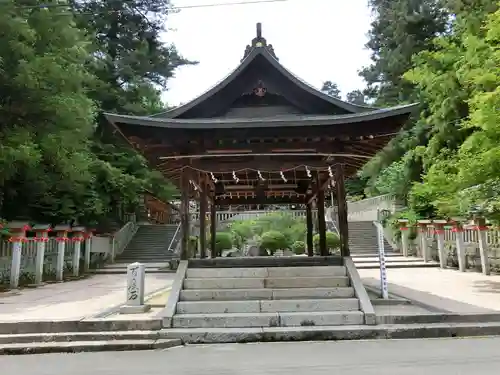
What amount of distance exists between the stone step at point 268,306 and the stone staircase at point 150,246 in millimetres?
15698

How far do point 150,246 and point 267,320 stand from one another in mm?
19247

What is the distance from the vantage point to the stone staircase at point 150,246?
24009 millimetres

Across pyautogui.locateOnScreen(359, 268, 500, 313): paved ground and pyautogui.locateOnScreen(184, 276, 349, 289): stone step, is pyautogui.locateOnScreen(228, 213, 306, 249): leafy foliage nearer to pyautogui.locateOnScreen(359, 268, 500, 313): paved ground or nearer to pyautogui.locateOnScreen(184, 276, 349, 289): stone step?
pyautogui.locateOnScreen(359, 268, 500, 313): paved ground

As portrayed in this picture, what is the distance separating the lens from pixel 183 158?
9.70 metres

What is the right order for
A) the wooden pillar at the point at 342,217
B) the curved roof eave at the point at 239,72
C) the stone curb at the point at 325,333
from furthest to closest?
the curved roof eave at the point at 239,72, the wooden pillar at the point at 342,217, the stone curb at the point at 325,333

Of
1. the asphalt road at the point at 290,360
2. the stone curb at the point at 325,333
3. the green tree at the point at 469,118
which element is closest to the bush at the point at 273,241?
the green tree at the point at 469,118

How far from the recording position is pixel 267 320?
7.64 metres

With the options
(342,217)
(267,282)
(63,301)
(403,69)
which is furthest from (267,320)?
(403,69)

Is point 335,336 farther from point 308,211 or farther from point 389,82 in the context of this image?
point 389,82

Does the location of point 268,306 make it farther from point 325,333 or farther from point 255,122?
point 255,122

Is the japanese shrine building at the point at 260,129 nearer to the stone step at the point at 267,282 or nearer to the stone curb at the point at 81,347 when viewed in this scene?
the stone step at the point at 267,282

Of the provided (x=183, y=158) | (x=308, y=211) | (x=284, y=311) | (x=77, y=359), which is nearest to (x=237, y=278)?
(x=284, y=311)

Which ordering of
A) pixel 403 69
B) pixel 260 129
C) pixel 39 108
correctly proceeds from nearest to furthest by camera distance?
pixel 260 129 → pixel 39 108 → pixel 403 69

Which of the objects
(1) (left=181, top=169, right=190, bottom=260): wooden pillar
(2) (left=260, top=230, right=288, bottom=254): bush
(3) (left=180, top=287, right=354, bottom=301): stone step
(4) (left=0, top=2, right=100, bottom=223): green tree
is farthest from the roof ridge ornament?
(2) (left=260, top=230, right=288, bottom=254): bush
